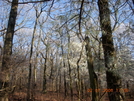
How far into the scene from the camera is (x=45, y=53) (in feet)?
61.4

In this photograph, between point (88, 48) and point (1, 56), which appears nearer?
point (88, 48)

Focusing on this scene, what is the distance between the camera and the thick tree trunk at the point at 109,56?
259 cm

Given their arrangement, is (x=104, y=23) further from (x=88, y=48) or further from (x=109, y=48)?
(x=88, y=48)

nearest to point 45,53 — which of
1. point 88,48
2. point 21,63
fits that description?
point 21,63

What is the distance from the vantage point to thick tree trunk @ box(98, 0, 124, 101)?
259 centimetres

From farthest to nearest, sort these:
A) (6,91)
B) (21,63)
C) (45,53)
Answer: (45,53) < (21,63) < (6,91)

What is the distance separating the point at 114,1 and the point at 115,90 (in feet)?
6.69

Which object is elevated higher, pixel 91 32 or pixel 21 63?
pixel 91 32

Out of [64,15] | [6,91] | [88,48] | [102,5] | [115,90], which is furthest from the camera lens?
[6,91]

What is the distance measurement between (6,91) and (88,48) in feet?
10.2

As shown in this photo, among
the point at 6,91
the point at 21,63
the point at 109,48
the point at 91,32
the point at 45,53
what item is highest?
the point at 45,53

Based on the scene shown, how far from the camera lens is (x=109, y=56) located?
278 centimetres

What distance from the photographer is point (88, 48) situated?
3.47m

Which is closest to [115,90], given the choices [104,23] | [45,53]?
[104,23]
